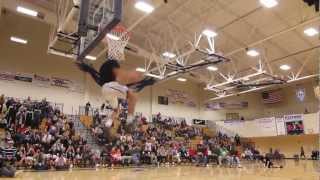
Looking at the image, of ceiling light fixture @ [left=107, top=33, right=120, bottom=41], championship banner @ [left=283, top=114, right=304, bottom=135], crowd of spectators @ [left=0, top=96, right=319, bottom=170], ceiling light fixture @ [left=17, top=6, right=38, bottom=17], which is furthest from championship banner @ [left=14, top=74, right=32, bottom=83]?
championship banner @ [left=283, top=114, right=304, bottom=135]

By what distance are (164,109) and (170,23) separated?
9795mm

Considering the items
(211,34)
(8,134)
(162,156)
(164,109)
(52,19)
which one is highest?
(52,19)

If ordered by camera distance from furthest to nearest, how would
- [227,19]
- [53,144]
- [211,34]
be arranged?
1. [227,19]
2. [211,34]
3. [53,144]

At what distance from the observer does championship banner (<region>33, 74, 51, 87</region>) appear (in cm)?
1794

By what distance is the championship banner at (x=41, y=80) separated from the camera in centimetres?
1794

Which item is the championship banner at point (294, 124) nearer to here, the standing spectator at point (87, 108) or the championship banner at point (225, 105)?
the championship banner at point (225, 105)

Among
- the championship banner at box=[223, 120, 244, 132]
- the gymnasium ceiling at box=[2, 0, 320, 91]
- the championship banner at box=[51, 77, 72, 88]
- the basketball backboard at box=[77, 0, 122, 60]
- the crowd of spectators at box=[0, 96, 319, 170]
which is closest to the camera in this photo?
the basketball backboard at box=[77, 0, 122, 60]

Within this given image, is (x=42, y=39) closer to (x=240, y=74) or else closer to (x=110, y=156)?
(x=110, y=156)

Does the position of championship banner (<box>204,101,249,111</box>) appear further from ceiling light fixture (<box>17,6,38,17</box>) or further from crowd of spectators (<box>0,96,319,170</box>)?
ceiling light fixture (<box>17,6,38,17</box>)

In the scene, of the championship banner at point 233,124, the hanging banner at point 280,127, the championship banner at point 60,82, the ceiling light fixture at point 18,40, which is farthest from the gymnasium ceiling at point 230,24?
the championship banner at point 233,124

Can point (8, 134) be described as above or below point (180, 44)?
below

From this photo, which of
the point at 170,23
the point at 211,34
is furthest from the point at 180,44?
the point at 211,34

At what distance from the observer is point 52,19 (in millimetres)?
14758

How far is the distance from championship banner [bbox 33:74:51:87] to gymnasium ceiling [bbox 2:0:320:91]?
2.98 metres
